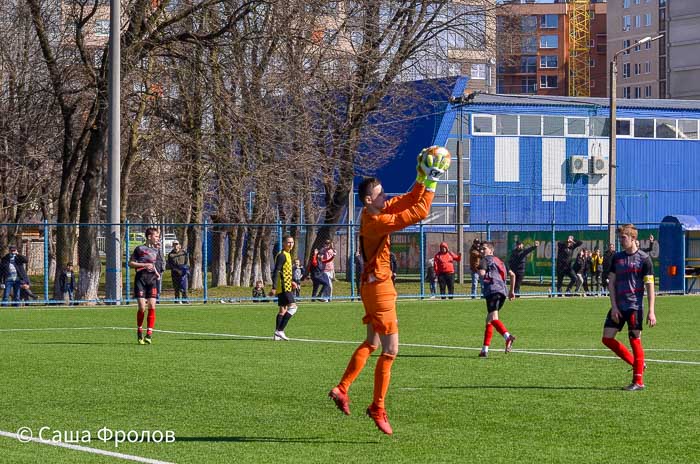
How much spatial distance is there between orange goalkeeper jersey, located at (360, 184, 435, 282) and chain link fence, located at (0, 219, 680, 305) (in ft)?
38.6

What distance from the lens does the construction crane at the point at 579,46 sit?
12988 cm

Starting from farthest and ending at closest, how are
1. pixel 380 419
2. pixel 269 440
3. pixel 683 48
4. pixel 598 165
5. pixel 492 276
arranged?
pixel 683 48 < pixel 598 165 < pixel 492 276 < pixel 380 419 < pixel 269 440

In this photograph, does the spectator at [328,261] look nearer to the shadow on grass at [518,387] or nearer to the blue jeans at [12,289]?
the blue jeans at [12,289]

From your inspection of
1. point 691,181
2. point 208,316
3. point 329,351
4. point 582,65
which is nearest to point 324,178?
point 208,316

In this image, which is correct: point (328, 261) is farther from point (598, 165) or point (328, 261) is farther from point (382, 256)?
point (598, 165)

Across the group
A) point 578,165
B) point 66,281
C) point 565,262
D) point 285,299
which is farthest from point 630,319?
point 578,165

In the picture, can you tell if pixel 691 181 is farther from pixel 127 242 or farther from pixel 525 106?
pixel 127 242

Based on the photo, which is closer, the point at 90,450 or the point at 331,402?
the point at 90,450

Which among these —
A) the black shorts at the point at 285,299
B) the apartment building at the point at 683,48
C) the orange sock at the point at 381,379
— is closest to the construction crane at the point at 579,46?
the apartment building at the point at 683,48

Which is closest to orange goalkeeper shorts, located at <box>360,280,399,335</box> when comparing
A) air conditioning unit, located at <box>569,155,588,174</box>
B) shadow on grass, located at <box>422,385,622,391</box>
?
shadow on grass, located at <box>422,385,622,391</box>

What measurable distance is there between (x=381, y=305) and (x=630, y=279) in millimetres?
4568

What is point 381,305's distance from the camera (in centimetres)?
1022

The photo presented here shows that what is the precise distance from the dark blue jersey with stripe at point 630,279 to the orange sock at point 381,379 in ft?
14.5

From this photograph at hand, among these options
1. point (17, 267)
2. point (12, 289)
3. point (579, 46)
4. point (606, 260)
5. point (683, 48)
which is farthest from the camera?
point (579, 46)
